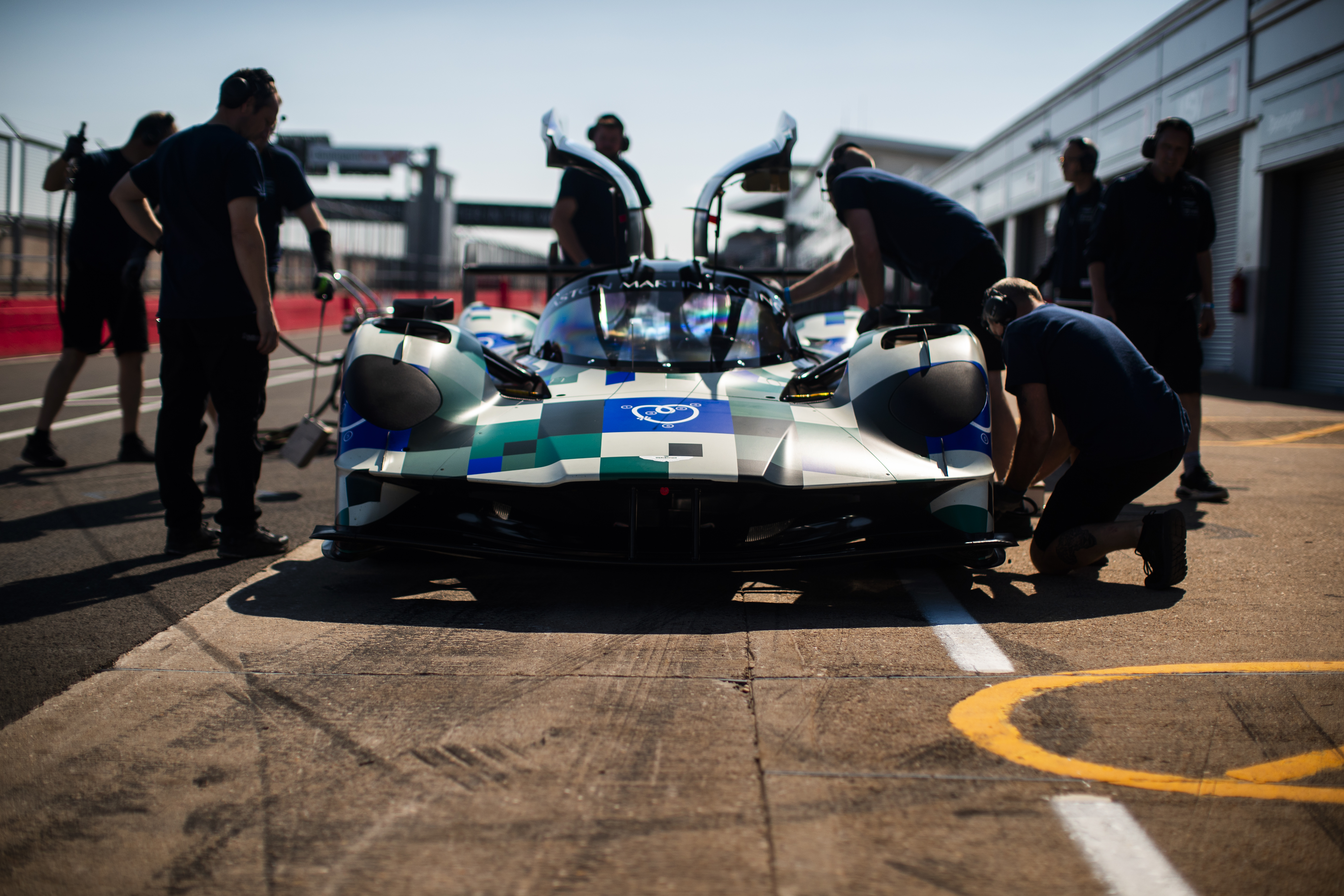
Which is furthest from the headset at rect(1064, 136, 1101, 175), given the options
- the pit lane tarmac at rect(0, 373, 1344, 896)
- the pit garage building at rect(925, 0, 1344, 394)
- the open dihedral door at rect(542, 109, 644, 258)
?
the pit garage building at rect(925, 0, 1344, 394)

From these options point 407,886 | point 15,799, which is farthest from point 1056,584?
point 15,799

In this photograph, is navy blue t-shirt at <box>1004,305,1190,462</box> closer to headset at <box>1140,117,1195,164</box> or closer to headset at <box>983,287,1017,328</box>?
headset at <box>983,287,1017,328</box>

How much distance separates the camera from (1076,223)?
18.8ft

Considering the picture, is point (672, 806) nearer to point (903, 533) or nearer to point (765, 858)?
point (765, 858)

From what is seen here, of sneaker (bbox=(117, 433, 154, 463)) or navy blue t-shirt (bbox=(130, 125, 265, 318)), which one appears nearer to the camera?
navy blue t-shirt (bbox=(130, 125, 265, 318))

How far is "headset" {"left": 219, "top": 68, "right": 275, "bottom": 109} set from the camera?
3.83m

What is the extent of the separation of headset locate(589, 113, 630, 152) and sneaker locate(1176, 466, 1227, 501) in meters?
3.70

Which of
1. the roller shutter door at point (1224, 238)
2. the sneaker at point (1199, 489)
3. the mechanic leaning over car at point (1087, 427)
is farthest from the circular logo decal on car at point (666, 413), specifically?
the roller shutter door at point (1224, 238)

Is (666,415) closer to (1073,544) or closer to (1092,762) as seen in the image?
(1073,544)

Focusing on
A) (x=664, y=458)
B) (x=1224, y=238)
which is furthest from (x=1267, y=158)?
(x=664, y=458)

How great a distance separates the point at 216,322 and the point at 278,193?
1.56 meters

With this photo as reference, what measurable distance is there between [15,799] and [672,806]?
3.69 feet

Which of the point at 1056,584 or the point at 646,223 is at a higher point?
the point at 646,223

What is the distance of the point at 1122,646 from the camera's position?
273cm
